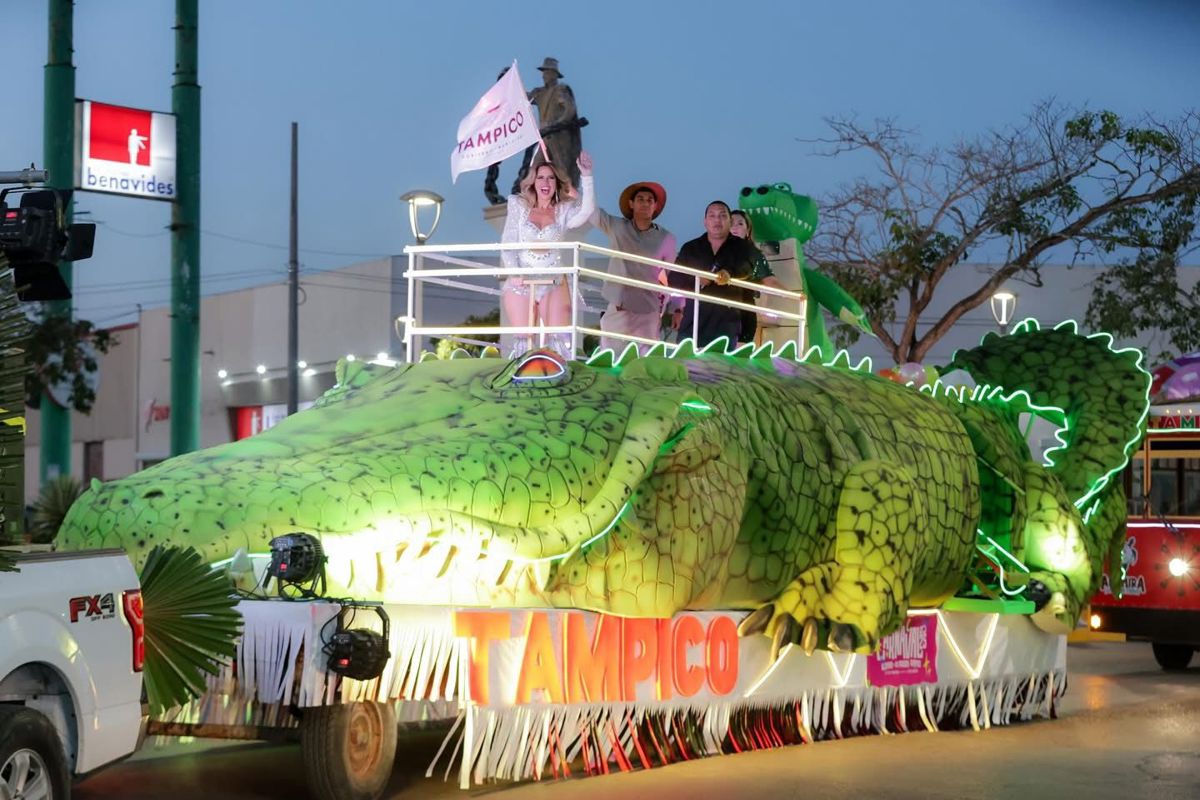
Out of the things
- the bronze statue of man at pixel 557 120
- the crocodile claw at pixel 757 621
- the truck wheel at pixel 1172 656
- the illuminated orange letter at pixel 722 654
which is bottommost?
the truck wheel at pixel 1172 656

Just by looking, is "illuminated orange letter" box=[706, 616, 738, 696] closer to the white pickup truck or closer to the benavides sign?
the white pickup truck

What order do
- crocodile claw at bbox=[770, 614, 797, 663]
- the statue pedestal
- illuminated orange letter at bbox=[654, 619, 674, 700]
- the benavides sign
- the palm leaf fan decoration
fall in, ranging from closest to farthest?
the palm leaf fan decoration
illuminated orange letter at bbox=[654, 619, 674, 700]
crocodile claw at bbox=[770, 614, 797, 663]
the statue pedestal
the benavides sign

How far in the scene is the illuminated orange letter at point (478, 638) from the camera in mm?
7801

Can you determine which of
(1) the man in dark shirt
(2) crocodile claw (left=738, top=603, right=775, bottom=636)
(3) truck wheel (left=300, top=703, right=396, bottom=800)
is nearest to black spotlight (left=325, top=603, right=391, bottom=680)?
(3) truck wheel (left=300, top=703, right=396, bottom=800)

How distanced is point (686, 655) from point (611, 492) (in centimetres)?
113

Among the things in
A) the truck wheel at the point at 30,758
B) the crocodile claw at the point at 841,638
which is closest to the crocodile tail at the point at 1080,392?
the crocodile claw at the point at 841,638

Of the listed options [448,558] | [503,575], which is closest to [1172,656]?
[503,575]

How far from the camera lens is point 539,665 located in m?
8.14

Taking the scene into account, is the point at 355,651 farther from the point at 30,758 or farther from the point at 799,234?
the point at 799,234

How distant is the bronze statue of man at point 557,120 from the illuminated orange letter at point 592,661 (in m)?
4.01

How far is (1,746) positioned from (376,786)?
259cm

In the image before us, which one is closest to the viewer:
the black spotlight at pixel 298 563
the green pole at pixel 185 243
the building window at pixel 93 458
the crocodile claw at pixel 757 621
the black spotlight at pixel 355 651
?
the black spotlight at pixel 355 651

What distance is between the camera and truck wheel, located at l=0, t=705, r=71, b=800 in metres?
5.50

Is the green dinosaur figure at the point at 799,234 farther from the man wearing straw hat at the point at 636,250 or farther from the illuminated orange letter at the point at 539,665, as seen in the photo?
the illuminated orange letter at the point at 539,665
